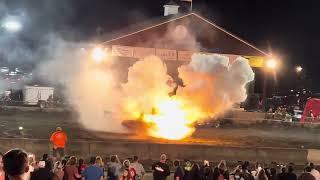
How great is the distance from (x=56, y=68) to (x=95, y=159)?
76.4 feet

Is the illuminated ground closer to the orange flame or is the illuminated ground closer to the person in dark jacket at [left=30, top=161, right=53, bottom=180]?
the orange flame

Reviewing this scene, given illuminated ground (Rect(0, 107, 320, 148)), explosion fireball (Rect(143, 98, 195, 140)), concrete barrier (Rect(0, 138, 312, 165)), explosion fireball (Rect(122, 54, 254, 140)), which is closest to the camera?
concrete barrier (Rect(0, 138, 312, 165))

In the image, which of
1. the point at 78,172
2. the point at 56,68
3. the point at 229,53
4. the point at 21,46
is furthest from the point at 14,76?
the point at 78,172

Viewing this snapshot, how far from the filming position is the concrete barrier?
54.8ft

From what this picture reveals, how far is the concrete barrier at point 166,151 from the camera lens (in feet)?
54.8

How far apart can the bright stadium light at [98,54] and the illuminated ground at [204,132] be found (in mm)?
4195

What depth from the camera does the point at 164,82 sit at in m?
25.6

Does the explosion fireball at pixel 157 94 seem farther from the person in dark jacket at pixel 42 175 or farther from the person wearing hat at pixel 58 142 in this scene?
the person in dark jacket at pixel 42 175

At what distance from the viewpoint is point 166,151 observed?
57.6ft

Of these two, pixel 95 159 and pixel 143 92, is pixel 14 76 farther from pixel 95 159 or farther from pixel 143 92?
pixel 95 159

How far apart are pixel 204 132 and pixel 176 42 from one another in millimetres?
12524

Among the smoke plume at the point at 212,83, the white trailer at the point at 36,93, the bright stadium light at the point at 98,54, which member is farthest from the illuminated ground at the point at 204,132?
the white trailer at the point at 36,93

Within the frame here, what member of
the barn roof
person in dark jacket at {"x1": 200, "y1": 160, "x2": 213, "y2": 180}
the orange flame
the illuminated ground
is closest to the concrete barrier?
the illuminated ground

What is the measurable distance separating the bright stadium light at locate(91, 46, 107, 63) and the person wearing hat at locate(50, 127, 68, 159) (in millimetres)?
15042
